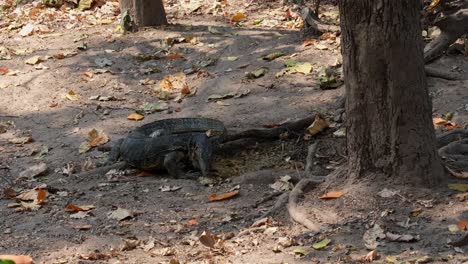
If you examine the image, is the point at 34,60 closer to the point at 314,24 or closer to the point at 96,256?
the point at 314,24

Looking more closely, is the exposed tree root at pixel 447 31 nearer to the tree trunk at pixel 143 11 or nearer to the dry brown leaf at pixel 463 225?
the dry brown leaf at pixel 463 225

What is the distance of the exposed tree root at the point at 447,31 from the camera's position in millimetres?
8219

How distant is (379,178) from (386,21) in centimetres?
109

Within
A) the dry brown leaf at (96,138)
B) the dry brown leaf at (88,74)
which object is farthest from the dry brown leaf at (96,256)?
the dry brown leaf at (88,74)

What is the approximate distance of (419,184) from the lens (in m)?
5.21

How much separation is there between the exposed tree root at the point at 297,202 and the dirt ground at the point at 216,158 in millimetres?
66

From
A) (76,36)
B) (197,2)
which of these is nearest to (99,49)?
(76,36)

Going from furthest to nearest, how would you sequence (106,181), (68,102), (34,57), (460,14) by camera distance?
(34,57), (68,102), (460,14), (106,181)

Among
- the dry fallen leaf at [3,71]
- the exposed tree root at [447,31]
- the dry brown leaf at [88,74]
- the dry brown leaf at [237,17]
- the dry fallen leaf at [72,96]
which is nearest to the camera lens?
the exposed tree root at [447,31]

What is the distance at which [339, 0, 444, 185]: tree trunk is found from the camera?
498cm

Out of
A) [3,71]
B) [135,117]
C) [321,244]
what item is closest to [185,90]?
[135,117]

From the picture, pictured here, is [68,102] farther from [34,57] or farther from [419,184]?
[419,184]

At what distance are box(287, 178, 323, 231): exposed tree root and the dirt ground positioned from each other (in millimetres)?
66

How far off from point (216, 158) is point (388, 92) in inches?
100.0
